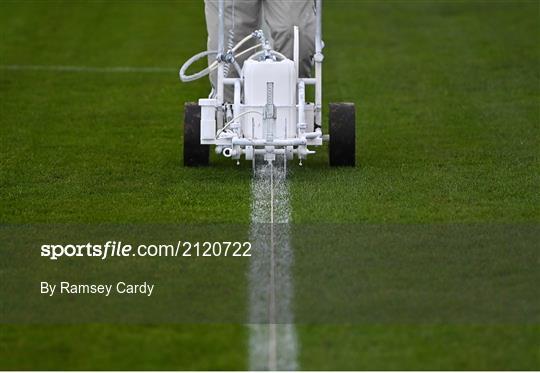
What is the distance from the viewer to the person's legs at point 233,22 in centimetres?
1223

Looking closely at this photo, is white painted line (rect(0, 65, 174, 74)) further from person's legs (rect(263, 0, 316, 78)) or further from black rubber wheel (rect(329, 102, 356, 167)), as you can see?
black rubber wheel (rect(329, 102, 356, 167))

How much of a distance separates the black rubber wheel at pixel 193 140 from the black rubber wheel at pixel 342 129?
36.7 inches

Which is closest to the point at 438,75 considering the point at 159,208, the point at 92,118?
the point at 92,118

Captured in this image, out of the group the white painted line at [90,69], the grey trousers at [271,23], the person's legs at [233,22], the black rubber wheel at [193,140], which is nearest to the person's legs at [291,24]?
the grey trousers at [271,23]

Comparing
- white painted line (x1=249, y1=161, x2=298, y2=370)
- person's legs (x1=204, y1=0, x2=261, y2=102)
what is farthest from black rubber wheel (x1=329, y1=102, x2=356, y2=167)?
person's legs (x1=204, y1=0, x2=261, y2=102)

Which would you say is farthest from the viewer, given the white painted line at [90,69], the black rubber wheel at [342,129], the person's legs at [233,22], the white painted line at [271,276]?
the white painted line at [90,69]

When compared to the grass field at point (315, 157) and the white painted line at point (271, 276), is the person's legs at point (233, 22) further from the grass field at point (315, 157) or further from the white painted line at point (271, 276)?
the white painted line at point (271, 276)

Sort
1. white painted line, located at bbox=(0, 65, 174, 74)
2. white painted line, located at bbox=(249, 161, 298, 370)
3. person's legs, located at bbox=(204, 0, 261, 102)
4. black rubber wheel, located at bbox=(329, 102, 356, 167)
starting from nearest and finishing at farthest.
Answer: white painted line, located at bbox=(249, 161, 298, 370)
black rubber wheel, located at bbox=(329, 102, 356, 167)
person's legs, located at bbox=(204, 0, 261, 102)
white painted line, located at bbox=(0, 65, 174, 74)

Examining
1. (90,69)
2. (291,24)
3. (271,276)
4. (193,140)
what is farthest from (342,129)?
(90,69)

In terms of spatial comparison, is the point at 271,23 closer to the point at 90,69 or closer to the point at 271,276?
the point at 271,276

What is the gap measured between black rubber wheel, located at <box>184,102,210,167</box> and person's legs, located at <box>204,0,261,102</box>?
0.31 m

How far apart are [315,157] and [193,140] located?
1.14 metres

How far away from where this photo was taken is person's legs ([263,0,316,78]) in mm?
12039

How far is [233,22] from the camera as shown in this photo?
12.2 metres
